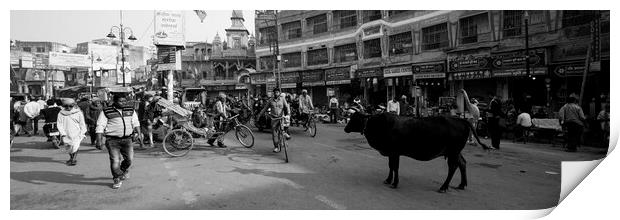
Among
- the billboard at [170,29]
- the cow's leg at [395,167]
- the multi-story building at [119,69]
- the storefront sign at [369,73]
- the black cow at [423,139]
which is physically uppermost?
the multi-story building at [119,69]

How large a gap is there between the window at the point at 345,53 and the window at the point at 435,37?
623 centimetres

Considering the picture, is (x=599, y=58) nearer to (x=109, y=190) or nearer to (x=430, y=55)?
(x=430, y=55)

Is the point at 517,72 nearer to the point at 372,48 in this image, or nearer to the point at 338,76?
the point at 372,48

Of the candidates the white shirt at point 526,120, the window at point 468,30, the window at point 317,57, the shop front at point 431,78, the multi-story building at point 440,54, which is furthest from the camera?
the window at point 317,57

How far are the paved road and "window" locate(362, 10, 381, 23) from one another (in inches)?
719

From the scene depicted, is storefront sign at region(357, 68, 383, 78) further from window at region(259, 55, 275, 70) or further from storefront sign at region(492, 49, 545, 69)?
window at region(259, 55, 275, 70)

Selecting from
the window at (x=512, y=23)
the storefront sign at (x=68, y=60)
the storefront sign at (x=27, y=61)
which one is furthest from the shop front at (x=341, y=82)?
the storefront sign at (x=27, y=61)

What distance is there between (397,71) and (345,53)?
232 inches

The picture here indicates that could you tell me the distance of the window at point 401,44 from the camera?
23.7m

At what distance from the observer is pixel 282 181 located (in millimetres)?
6074

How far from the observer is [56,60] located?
3089 cm

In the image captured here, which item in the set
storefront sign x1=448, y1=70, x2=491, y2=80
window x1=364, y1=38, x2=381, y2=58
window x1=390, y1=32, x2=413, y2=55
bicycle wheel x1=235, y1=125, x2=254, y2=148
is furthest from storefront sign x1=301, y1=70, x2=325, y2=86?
bicycle wheel x1=235, y1=125, x2=254, y2=148

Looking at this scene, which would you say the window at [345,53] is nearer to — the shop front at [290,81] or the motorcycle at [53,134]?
the shop front at [290,81]

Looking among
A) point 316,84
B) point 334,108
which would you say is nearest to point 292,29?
point 316,84
